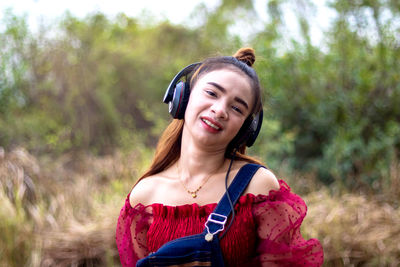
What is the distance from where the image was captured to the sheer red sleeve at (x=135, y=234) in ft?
6.26

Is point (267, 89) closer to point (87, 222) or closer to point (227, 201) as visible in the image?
point (87, 222)

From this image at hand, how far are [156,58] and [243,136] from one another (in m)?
8.94

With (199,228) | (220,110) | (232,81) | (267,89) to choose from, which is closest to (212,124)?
(220,110)

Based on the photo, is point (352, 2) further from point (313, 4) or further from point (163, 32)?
point (163, 32)

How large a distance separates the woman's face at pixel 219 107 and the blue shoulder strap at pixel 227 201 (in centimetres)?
17

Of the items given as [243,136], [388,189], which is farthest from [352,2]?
[243,136]

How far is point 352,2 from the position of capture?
20.9ft

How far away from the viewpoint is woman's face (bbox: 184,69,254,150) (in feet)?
6.01

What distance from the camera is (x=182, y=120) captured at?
2.15 meters

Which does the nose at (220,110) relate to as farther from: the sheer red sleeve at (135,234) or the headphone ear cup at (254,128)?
the sheer red sleeve at (135,234)

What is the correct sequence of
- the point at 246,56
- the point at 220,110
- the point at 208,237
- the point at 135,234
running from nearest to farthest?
the point at 208,237 → the point at 220,110 → the point at 135,234 → the point at 246,56

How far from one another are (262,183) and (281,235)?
0.80 ft

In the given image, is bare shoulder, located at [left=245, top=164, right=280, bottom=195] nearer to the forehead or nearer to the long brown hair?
the long brown hair

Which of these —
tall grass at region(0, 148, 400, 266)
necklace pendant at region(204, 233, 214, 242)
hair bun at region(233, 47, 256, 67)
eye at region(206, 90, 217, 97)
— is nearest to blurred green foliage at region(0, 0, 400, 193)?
tall grass at region(0, 148, 400, 266)
